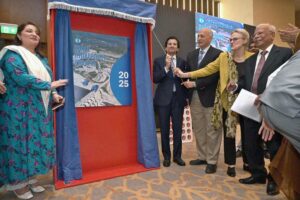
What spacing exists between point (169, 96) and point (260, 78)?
1.05m

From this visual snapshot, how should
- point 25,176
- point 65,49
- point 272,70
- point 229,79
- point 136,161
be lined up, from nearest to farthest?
point 25,176 → point 272,70 → point 65,49 → point 229,79 → point 136,161

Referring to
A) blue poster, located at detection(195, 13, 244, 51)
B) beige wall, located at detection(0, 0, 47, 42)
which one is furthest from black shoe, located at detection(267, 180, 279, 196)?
beige wall, located at detection(0, 0, 47, 42)

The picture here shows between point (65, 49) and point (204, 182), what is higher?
point (65, 49)

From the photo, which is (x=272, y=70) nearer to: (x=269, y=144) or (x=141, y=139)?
(x=269, y=144)

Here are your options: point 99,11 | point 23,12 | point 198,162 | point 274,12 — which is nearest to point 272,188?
point 198,162

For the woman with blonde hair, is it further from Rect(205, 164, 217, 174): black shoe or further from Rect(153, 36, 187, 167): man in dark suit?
Rect(153, 36, 187, 167): man in dark suit

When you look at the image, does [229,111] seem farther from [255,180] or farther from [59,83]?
[59,83]

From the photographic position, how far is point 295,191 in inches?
67.1

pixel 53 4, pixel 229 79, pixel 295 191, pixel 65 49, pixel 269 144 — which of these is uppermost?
pixel 53 4

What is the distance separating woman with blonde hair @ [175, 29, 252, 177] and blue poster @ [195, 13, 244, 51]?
9.85 feet

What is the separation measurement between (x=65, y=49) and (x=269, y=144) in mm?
1940

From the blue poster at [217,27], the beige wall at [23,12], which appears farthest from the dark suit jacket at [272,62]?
the beige wall at [23,12]

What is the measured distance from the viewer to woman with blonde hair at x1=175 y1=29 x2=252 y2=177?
8.96 ft

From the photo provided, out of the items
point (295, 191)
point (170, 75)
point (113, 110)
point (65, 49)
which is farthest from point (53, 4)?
point (295, 191)
